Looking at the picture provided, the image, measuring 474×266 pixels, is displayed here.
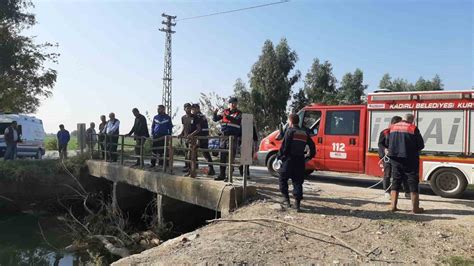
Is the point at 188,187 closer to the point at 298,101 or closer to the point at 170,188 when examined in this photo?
the point at 170,188

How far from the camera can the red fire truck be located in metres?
9.53

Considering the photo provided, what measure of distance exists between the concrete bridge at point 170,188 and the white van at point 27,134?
7.79 m

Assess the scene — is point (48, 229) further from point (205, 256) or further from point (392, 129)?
point (392, 129)

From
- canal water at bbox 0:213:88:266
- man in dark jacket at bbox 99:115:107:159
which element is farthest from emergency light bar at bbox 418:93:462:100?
man in dark jacket at bbox 99:115:107:159

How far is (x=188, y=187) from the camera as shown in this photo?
31.4 feet

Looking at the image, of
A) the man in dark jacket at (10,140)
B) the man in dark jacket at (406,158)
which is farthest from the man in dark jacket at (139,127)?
the man in dark jacket at (406,158)

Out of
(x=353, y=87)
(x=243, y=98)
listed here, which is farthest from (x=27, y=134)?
(x=353, y=87)

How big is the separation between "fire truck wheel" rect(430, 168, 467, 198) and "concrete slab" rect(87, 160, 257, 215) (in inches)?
166

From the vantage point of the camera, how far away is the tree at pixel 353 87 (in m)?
32.0

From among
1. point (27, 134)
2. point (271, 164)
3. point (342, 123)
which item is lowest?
point (271, 164)

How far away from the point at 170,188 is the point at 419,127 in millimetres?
5884

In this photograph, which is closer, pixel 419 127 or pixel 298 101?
A: pixel 419 127

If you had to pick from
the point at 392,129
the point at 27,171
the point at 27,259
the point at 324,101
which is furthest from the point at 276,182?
the point at 324,101

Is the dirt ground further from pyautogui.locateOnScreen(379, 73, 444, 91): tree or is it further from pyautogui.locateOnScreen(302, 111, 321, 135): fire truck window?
pyautogui.locateOnScreen(379, 73, 444, 91): tree
